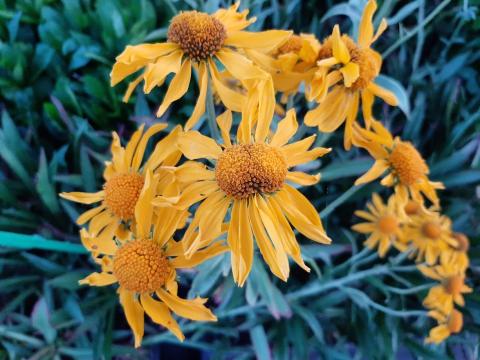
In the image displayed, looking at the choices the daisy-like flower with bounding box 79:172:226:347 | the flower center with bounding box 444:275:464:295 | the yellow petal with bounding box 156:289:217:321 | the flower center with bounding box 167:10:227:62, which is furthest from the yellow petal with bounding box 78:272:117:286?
the flower center with bounding box 444:275:464:295

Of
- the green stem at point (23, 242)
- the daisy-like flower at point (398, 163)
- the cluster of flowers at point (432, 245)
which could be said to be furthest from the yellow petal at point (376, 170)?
the green stem at point (23, 242)

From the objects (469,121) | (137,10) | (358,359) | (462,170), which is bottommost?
(358,359)

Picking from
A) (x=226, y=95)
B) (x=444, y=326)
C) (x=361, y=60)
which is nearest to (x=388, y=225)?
(x=444, y=326)

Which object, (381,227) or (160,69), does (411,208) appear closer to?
(381,227)

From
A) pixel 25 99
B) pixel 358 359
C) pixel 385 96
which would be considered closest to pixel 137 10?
pixel 25 99

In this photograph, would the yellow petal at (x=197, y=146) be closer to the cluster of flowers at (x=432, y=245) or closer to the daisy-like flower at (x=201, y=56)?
the daisy-like flower at (x=201, y=56)

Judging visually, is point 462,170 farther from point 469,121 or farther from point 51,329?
point 51,329
